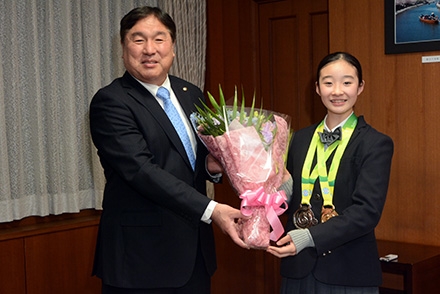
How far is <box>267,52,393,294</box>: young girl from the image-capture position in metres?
2.27

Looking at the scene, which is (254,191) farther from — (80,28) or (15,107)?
(80,28)

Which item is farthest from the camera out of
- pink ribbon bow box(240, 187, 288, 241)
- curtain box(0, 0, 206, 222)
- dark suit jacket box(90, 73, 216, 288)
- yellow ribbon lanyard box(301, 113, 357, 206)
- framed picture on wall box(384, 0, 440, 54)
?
curtain box(0, 0, 206, 222)

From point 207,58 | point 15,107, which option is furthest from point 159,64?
point 207,58

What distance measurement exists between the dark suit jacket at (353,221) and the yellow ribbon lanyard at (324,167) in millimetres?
19

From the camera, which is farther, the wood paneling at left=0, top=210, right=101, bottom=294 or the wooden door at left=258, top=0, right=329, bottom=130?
the wooden door at left=258, top=0, right=329, bottom=130

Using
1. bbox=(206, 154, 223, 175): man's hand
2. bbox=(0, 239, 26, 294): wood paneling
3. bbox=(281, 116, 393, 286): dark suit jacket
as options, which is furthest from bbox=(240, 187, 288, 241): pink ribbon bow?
bbox=(0, 239, 26, 294): wood paneling

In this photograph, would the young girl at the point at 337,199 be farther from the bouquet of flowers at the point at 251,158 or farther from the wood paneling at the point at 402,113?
the wood paneling at the point at 402,113

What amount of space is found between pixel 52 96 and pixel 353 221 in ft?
7.35

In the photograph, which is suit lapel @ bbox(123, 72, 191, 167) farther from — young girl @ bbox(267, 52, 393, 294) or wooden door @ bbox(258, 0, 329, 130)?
wooden door @ bbox(258, 0, 329, 130)

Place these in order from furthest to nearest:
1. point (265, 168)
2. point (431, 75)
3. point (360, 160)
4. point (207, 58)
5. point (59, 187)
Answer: point (207, 58) < point (59, 187) < point (431, 75) < point (360, 160) < point (265, 168)

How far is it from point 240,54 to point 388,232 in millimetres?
1790

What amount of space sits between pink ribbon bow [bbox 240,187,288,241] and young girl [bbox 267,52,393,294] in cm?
5

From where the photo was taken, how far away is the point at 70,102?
12.9 feet

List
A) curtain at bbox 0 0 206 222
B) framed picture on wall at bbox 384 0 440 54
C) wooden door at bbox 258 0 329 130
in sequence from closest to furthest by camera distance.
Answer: framed picture on wall at bbox 384 0 440 54 → curtain at bbox 0 0 206 222 → wooden door at bbox 258 0 329 130
